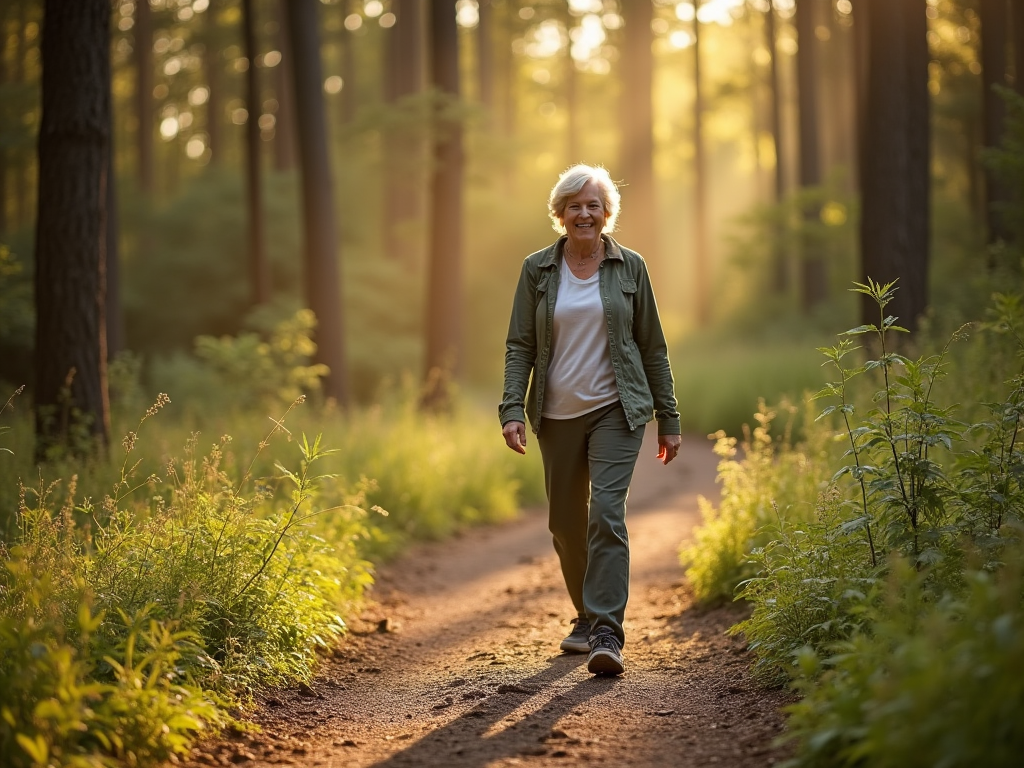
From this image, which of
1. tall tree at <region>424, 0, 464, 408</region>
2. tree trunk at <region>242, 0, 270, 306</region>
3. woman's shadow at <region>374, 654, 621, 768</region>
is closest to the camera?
woman's shadow at <region>374, 654, 621, 768</region>

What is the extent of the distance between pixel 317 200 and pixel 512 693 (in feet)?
37.6

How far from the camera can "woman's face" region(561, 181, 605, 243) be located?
5.10 m

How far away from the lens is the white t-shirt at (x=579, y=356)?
506 centimetres

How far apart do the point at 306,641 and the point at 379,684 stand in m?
0.45

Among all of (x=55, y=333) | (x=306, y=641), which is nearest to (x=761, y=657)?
(x=306, y=641)

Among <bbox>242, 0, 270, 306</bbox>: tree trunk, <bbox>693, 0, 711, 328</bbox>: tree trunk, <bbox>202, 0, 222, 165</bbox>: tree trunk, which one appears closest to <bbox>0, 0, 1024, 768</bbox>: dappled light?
<bbox>242, 0, 270, 306</bbox>: tree trunk

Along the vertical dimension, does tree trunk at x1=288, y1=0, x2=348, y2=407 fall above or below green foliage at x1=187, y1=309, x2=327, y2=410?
above

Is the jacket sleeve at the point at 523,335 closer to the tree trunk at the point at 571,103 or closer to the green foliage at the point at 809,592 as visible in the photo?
the green foliage at the point at 809,592

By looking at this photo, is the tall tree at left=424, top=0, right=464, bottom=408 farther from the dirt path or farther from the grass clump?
the grass clump

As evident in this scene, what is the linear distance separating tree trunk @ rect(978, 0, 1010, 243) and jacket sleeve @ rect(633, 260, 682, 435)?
12.9 metres

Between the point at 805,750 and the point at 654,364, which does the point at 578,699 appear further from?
the point at 654,364

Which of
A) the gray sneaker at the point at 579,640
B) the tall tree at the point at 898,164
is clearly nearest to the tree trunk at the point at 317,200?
the tall tree at the point at 898,164

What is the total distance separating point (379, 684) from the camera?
16.7 ft

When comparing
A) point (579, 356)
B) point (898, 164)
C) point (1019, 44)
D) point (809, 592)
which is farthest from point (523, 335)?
point (1019, 44)
